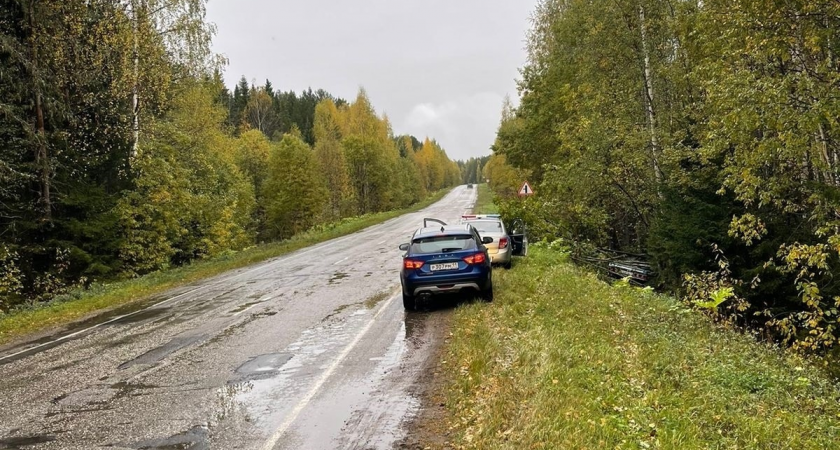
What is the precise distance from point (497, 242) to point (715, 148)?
5923 millimetres

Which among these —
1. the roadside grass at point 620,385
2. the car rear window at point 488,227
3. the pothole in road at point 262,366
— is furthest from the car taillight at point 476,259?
the car rear window at point 488,227

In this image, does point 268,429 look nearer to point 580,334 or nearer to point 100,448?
point 100,448

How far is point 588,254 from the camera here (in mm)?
21875

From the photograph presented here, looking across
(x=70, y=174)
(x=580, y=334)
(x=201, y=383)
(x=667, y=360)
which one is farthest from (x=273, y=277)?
(x=667, y=360)

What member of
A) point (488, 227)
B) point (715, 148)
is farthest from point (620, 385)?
point (488, 227)

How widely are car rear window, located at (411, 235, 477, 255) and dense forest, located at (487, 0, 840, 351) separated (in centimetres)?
450

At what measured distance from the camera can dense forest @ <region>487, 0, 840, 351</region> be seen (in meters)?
9.46

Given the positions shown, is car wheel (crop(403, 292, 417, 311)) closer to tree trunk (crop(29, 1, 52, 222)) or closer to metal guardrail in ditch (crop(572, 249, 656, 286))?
metal guardrail in ditch (crop(572, 249, 656, 286))

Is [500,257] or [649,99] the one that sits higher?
[649,99]

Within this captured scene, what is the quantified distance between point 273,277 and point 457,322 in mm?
9051

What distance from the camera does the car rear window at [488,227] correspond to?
51.6 feet

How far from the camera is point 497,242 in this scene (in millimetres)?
15148

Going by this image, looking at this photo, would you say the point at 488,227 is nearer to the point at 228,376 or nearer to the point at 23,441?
the point at 228,376

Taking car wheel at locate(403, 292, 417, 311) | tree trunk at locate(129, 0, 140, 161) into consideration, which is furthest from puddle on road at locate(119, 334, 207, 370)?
tree trunk at locate(129, 0, 140, 161)
